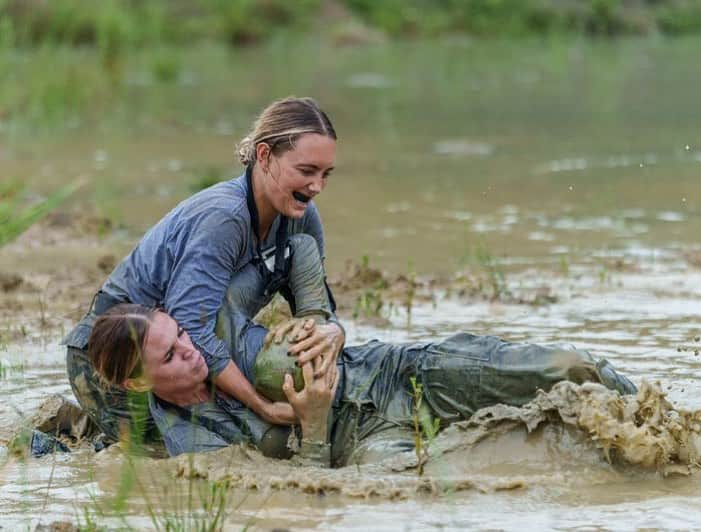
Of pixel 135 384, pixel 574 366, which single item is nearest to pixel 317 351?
pixel 135 384

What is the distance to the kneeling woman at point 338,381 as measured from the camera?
5234 millimetres

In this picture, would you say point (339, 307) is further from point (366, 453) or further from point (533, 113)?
point (533, 113)

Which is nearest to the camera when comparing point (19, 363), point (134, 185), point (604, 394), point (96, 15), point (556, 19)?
point (604, 394)

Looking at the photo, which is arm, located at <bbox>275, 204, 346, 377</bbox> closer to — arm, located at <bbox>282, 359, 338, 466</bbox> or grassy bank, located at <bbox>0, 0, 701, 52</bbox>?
arm, located at <bbox>282, 359, 338, 466</bbox>

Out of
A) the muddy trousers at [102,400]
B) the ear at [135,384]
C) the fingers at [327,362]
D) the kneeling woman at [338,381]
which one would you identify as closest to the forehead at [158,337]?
the kneeling woman at [338,381]

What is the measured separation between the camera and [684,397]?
616 centimetres

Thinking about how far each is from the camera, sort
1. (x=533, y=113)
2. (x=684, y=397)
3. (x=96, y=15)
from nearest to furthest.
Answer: (x=684, y=397) < (x=533, y=113) < (x=96, y=15)

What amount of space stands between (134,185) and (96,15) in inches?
412

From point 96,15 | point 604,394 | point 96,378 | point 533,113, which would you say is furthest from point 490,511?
point 96,15

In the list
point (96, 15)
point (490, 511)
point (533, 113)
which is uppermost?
point (96, 15)

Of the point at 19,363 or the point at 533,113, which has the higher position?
the point at 533,113

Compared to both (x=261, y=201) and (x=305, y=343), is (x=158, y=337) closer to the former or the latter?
(x=305, y=343)

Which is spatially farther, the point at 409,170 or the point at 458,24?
the point at 458,24

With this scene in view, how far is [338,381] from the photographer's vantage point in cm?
552
